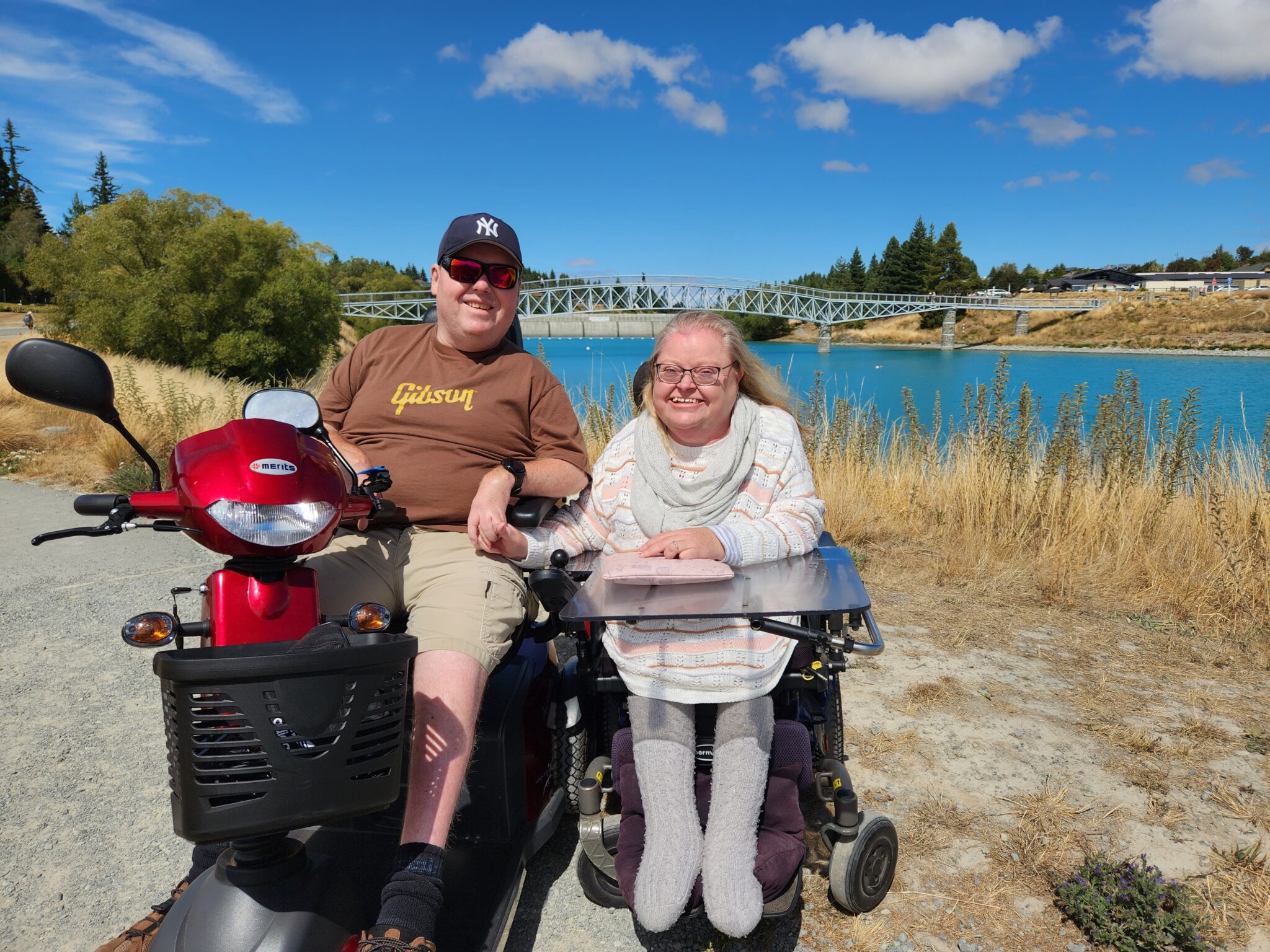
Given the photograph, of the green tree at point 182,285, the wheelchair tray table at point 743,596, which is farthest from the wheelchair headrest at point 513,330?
the green tree at point 182,285

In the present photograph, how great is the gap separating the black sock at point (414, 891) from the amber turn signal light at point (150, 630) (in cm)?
61

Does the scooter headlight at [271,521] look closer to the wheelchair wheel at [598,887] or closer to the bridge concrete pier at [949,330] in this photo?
the wheelchair wheel at [598,887]

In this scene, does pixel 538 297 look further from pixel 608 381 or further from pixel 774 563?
pixel 774 563

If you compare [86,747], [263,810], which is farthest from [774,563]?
[86,747]

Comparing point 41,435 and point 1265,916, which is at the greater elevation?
point 41,435

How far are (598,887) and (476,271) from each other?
5.79 ft

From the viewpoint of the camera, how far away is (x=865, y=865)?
6.42ft

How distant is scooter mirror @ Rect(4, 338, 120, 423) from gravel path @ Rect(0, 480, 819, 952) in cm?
141

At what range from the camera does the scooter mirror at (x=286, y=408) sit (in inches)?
72.0

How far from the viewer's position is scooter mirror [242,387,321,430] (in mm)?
1828

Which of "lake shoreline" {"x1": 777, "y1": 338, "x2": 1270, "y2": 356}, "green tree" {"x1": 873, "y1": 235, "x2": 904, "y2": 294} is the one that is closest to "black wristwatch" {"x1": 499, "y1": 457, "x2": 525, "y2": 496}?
"lake shoreline" {"x1": 777, "y1": 338, "x2": 1270, "y2": 356}

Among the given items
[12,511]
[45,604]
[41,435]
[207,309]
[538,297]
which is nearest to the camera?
[45,604]

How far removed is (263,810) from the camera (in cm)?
117

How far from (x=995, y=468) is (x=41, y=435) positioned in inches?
370
